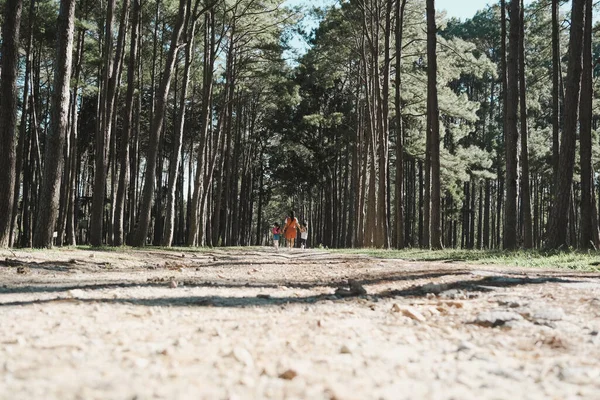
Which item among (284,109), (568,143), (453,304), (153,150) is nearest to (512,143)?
(568,143)

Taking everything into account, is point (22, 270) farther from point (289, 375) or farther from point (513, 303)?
point (289, 375)

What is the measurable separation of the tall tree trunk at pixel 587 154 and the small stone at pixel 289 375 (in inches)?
584

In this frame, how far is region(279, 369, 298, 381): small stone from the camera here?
2489 mm

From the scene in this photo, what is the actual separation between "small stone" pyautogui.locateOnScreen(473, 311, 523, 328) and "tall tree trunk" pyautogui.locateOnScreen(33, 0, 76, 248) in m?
10.4

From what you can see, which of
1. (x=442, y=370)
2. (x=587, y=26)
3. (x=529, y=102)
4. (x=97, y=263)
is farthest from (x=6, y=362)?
(x=529, y=102)

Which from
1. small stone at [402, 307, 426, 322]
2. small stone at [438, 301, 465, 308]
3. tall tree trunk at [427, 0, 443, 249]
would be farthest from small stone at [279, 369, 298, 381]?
tall tree trunk at [427, 0, 443, 249]

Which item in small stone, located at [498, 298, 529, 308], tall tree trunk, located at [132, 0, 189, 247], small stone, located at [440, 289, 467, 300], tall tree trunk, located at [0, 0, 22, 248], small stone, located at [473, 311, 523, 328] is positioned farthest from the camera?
tall tree trunk, located at [132, 0, 189, 247]

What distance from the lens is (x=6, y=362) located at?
8.58ft

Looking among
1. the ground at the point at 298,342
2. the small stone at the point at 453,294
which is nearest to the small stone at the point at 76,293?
the ground at the point at 298,342

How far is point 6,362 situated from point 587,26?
64.8 feet

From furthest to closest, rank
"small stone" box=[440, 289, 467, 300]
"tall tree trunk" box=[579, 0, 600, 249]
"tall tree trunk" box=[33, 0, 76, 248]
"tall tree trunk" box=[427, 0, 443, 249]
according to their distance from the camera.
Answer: "tall tree trunk" box=[427, 0, 443, 249]
"tall tree trunk" box=[579, 0, 600, 249]
"tall tree trunk" box=[33, 0, 76, 248]
"small stone" box=[440, 289, 467, 300]

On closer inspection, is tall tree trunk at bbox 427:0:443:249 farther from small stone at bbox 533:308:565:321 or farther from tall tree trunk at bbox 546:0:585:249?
small stone at bbox 533:308:565:321

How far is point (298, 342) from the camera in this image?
337cm

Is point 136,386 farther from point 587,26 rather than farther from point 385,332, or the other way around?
point 587,26
